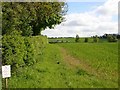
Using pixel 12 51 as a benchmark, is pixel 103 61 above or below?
below

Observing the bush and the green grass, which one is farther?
the green grass

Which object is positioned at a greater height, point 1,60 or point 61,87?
point 1,60

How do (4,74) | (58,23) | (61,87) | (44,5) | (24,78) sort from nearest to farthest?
(4,74)
(61,87)
(24,78)
(44,5)
(58,23)

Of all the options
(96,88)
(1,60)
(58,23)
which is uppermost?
(58,23)

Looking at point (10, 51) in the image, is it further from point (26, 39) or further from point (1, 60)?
point (26, 39)

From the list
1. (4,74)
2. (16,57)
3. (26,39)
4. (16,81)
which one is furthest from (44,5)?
(4,74)

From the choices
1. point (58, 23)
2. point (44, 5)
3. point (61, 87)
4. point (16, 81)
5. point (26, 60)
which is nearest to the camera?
point (61, 87)

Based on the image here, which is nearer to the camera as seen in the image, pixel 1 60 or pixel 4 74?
pixel 4 74

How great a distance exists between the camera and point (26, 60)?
17.2 meters

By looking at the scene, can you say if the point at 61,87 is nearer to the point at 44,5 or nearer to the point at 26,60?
the point at 26,60

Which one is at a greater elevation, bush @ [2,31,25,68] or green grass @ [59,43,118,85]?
bush @ [2,31,25,68]

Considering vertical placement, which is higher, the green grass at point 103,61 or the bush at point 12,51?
the bush at point 12,51

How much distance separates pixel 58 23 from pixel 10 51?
38.0m

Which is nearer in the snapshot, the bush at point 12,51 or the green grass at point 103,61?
the bush at point 12,51
